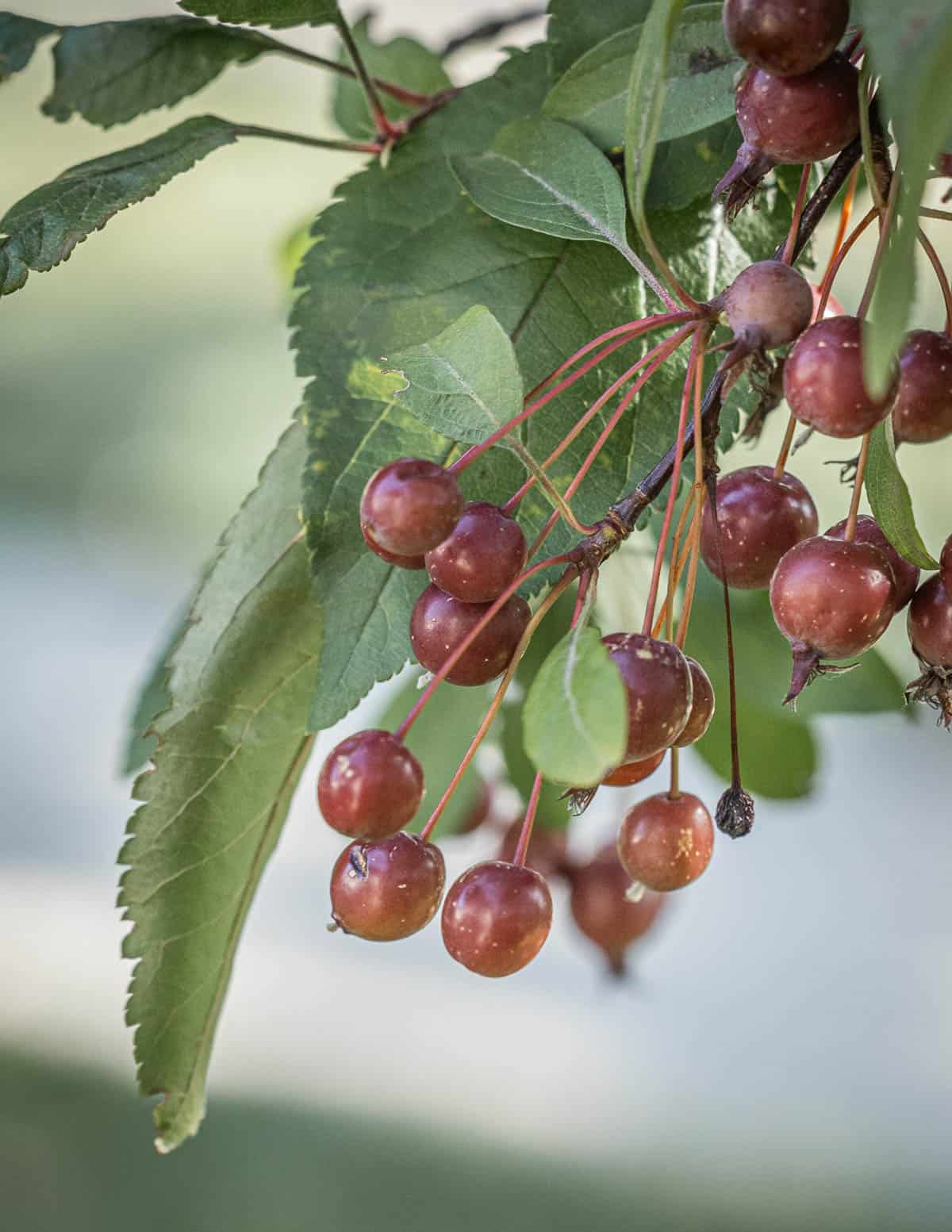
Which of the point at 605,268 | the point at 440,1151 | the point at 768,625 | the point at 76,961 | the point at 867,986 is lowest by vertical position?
the point at 867,986

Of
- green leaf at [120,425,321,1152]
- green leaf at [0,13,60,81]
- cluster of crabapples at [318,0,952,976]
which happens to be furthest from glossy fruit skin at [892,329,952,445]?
green leaf at [0,13,60,81]

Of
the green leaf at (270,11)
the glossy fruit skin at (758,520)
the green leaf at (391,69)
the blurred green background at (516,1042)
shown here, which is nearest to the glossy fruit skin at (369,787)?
the glossy fruit skin at (758,520)

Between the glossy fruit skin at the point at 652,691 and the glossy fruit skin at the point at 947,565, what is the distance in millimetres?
69

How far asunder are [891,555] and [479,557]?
100mm

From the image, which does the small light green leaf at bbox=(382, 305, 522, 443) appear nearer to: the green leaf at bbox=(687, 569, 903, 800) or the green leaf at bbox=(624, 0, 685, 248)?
the green leaf at bbox=(624, 0, 685, 248)

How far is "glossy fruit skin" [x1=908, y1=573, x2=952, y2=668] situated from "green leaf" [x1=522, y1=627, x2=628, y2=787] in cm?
9

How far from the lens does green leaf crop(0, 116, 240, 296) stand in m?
0.35

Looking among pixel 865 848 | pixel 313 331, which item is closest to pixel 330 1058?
pixel 865 848

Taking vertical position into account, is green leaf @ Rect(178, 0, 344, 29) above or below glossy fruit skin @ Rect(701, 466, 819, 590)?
above

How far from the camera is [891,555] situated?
0.30 m

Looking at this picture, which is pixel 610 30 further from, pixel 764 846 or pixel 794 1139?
pixel 764 846

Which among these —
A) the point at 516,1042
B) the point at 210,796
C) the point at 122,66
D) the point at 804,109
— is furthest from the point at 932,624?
the point at 516,1042

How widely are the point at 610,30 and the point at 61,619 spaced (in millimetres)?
1545

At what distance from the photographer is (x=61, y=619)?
70.7 inches
